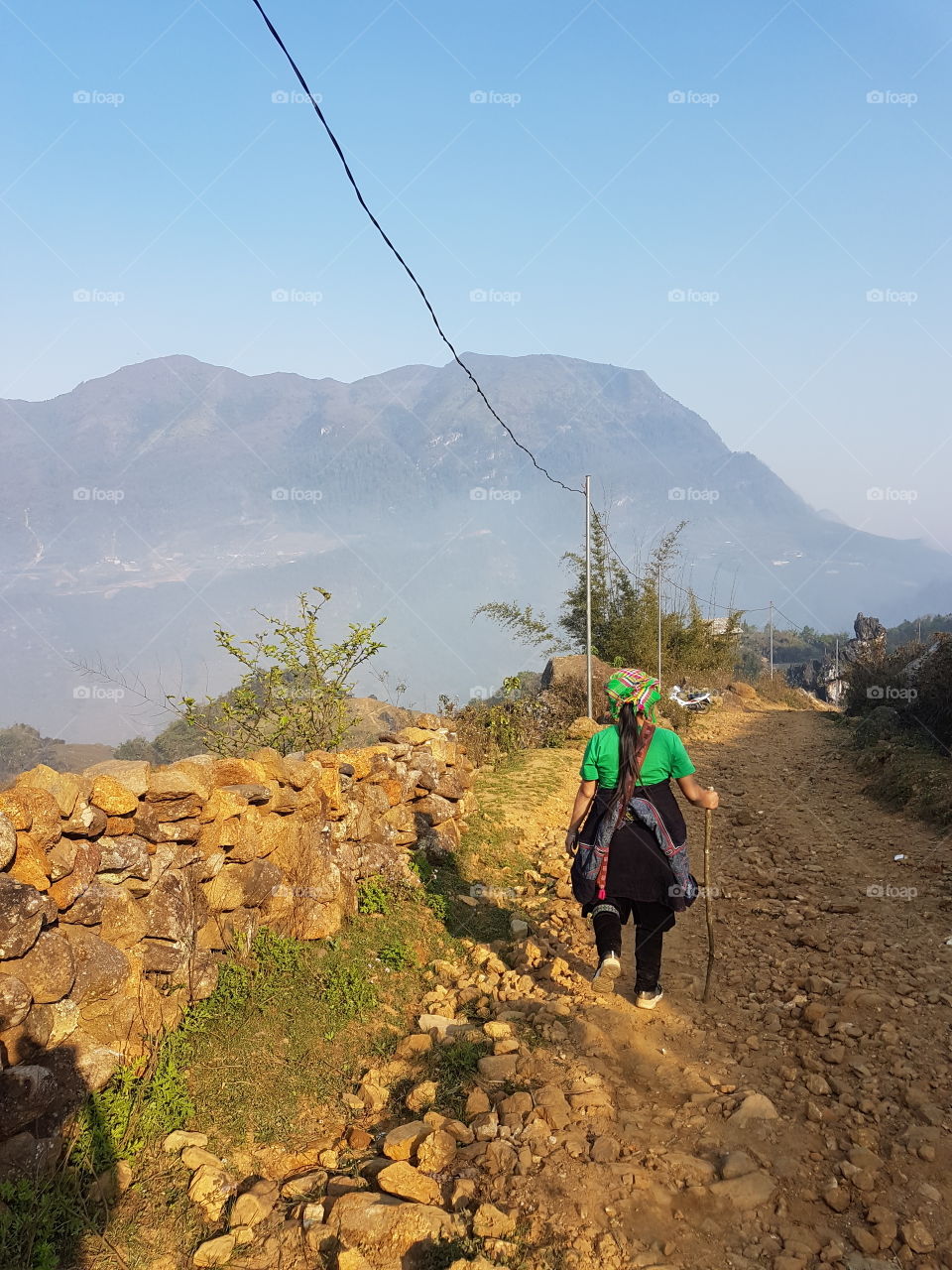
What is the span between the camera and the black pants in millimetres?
4984

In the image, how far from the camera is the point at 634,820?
4.95m

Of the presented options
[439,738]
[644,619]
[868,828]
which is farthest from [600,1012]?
[644,619]

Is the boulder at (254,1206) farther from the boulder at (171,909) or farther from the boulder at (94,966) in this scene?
the boulder at (171,909)

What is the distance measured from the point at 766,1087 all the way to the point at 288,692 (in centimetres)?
579

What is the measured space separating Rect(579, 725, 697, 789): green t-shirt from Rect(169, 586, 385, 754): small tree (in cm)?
395

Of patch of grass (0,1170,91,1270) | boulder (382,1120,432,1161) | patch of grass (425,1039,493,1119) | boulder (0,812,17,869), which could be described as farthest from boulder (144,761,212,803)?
boulder (382,1120,432,1161)

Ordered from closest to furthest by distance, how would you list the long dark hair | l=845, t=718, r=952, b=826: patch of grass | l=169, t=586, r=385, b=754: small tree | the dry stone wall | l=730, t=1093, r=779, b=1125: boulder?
the dry stone wall → l=730, t=1093, r=779, b=1125: boulder → the long dark hair → l=169, t=586, r=385, b=754: small tree → l=845, t=718, r=952, b=826: patch of grass

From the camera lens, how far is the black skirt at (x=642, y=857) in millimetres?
4887

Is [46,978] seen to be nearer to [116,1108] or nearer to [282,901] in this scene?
[116,1108]

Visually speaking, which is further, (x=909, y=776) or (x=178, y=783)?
(x=909, y=776)

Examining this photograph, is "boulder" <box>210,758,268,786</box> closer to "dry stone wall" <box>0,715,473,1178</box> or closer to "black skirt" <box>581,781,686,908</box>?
"dry stone wall" <box>0,715,473,1178</box>

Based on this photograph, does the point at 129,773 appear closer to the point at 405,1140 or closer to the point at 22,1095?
the point at 22,1095

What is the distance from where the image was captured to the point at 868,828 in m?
9.56

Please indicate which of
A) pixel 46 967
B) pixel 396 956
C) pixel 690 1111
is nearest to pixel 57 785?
pixel 46 967
